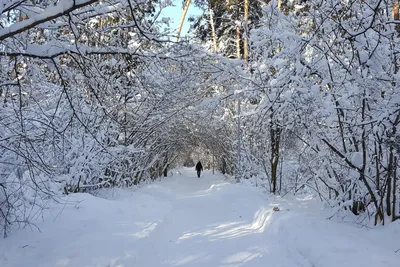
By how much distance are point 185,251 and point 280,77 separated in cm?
354

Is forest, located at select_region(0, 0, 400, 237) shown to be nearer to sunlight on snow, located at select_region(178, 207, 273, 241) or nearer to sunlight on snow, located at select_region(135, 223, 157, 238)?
sunlight on snow, located at select_region(178, 207, 273, 241)

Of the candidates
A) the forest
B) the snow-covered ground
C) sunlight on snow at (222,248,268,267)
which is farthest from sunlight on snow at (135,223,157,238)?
the forest

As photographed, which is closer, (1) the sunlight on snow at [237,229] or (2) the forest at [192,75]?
(2) the forest at [192,75]

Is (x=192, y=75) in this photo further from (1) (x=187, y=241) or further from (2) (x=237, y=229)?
(2) (x=237, y=229)

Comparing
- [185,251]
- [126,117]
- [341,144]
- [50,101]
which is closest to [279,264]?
[185,251]

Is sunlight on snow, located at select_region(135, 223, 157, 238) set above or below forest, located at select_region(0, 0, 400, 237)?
below

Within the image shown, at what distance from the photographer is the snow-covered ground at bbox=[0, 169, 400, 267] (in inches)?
192

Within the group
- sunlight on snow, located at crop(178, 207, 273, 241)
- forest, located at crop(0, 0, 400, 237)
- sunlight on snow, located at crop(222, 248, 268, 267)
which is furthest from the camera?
sunlight on snow, located at crop(178, 207, 273, 241)

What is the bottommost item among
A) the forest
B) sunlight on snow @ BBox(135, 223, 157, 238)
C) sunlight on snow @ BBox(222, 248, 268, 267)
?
sunlight on snow @ BBox(222, 248, 268, 267)

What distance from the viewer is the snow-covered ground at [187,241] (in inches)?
192

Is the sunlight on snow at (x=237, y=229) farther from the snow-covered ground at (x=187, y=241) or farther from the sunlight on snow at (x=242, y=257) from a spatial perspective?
the sunlight on snow at (x=242, y=257)

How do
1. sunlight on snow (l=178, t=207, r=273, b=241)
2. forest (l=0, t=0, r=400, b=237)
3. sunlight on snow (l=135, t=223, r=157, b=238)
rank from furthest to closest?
sunlight on snow (l=178, t=207, r=273, b=241), sunlight on snow (l=135, t=223, r=157, b=238), forest (l=0, t=0, r=400, b=237)

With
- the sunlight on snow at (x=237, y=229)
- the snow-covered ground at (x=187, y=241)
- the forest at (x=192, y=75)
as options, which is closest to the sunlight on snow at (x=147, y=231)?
the snow-covered ground at (x=187, y=241)

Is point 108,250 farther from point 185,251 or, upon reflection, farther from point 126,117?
point 126,117
